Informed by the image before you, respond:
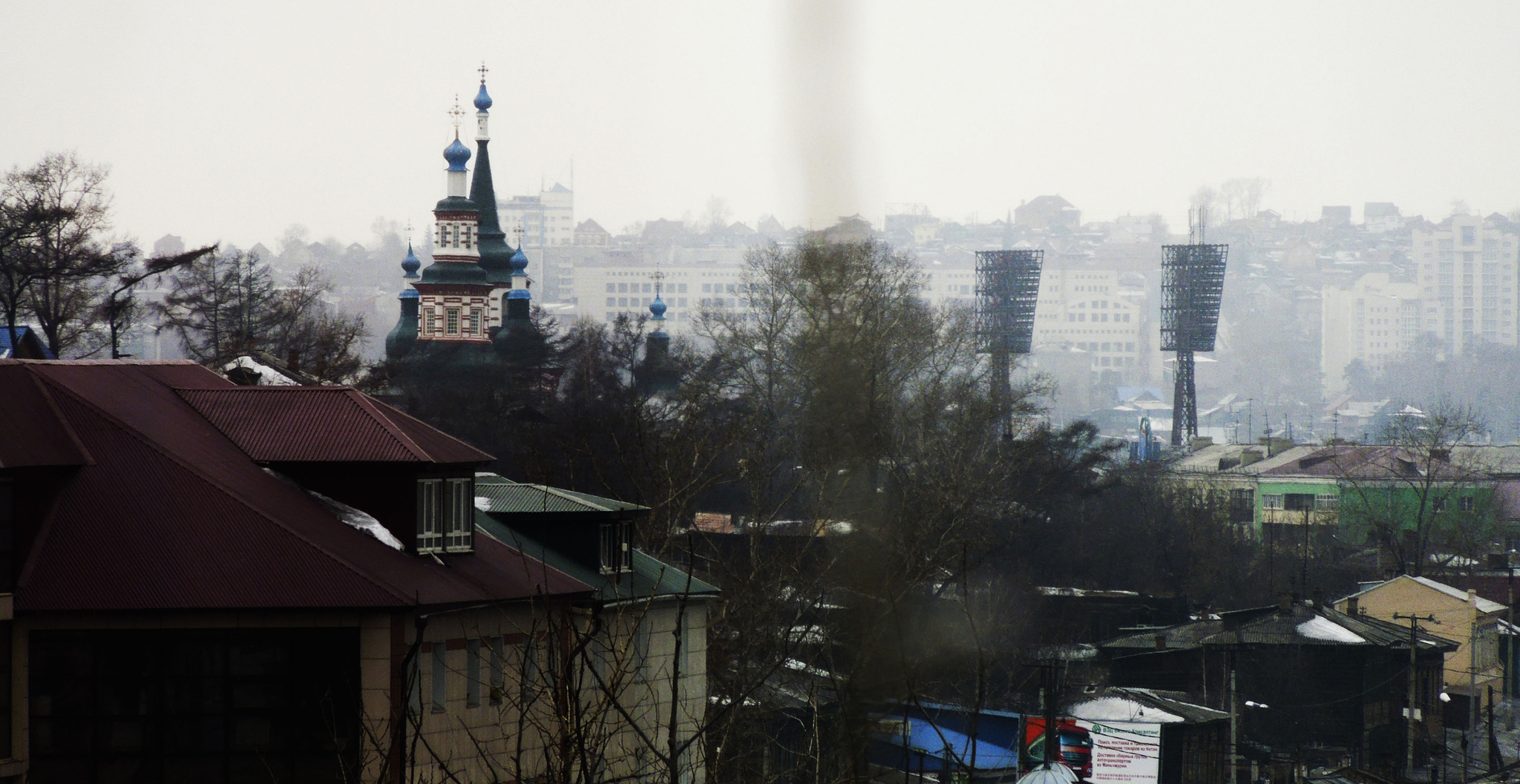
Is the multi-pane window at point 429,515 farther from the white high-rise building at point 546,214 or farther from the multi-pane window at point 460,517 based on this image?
the white high-rise building at point 546,214

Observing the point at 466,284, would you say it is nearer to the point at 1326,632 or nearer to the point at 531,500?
the point at 1326,632

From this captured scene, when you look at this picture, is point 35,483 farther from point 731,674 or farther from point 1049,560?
point 1049,560

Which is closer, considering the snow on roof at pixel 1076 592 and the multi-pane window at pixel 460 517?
the multi-pane window at pixel 460 517

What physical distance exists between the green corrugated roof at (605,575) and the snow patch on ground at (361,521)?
1289 mm

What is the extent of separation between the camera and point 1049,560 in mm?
36969

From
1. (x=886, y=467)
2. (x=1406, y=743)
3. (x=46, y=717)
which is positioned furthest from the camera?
(x=886, y=467)

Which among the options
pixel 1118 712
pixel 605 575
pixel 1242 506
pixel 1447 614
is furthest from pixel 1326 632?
pixel 1242 506

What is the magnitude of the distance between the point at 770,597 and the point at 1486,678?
891 inches

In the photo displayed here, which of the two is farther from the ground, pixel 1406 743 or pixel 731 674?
pixel 731 674

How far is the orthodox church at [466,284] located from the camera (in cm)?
4847

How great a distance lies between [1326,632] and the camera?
3028 centimetres

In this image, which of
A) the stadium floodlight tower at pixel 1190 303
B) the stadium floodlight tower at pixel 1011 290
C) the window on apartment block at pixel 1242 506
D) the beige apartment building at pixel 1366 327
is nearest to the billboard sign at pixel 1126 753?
the window on apartment block at pixel 1242 506

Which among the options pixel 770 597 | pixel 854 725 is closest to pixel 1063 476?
pixel 770 597

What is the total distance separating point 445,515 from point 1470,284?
586 feet
